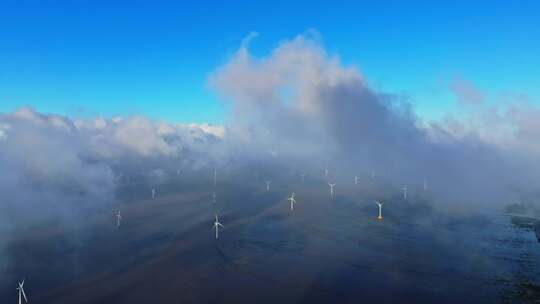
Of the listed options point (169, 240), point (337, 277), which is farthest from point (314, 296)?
point (169, 240)

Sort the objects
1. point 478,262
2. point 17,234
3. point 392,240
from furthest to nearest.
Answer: point 17,234 → point 392,240 → point 478,262

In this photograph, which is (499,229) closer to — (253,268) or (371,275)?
(371,275)

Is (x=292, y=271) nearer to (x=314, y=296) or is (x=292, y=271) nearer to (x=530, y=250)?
(x=314, y=296)

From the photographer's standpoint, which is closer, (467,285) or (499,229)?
(467,285)

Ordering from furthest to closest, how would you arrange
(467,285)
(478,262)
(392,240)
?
(392,240) < (478,262) < (467,285)

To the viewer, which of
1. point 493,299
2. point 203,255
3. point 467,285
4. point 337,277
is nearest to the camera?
point 493,299

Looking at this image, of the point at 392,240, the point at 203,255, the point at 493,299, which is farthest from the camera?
the point at 392,240

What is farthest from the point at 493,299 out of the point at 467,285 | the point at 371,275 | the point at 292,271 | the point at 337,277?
the point at 292,271

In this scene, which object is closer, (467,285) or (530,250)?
(467,285)
